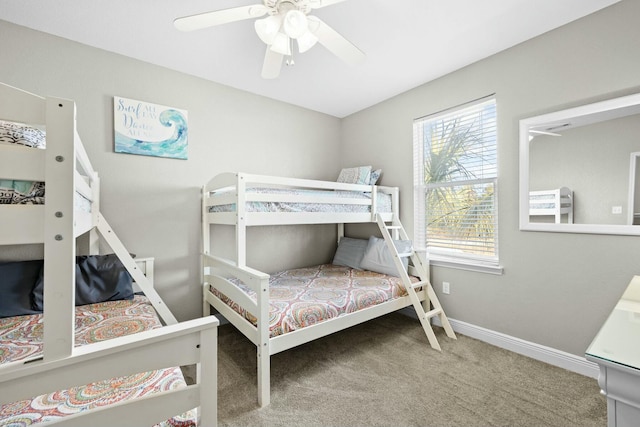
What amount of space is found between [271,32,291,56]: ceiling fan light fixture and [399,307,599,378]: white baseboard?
260cm

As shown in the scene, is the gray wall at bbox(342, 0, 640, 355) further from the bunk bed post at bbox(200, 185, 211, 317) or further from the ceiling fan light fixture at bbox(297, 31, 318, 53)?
the bunk bed post at bbox(200, 185, 211, 317)

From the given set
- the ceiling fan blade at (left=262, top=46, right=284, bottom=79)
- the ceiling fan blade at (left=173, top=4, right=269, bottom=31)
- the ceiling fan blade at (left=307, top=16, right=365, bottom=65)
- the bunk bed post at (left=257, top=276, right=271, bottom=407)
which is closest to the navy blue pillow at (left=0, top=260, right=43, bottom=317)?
the bunk bed post at (left=257, top=276, right=271, bottom=407)

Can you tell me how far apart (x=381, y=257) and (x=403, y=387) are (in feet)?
4.23

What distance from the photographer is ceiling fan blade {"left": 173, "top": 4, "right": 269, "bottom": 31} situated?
4.55 ft

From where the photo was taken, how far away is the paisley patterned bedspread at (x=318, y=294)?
1824 mm

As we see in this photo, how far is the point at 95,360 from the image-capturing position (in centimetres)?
72

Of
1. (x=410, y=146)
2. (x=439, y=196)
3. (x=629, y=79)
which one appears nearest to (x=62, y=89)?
(x=410, y=146)

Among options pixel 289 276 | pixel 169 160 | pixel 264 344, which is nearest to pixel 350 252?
pixel 289 276

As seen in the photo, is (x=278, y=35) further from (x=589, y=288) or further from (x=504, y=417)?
(x=589, y=288)

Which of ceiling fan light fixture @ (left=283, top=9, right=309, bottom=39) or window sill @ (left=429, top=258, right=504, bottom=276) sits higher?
ceiling fan light fixture @ (left=283, top=9, right=309, bottom=39)

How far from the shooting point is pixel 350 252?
322cm

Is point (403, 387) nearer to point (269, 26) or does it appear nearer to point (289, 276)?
point (289, 276)

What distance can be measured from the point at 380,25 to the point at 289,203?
4.65ft

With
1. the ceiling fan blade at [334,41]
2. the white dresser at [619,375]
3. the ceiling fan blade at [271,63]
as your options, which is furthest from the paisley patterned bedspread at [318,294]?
the ceiling fan blade at [334,41]
